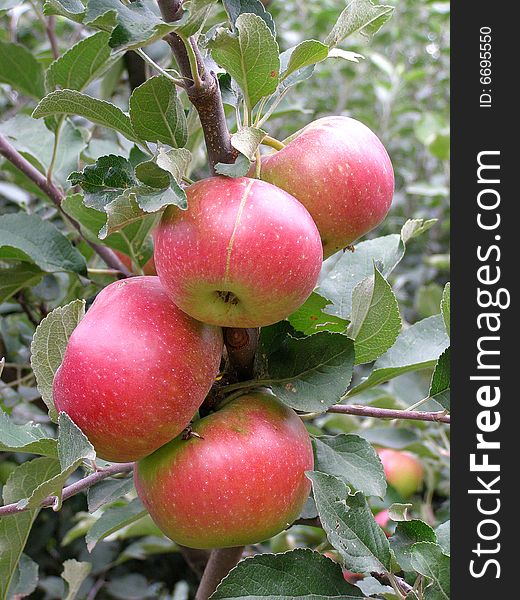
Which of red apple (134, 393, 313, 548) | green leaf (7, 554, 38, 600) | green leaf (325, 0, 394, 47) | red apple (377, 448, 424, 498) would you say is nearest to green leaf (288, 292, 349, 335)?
red apple (134, 393, 313, 548)

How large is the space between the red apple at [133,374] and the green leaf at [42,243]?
32cm

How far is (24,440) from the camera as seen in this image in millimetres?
614

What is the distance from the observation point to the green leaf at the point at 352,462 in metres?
0.65

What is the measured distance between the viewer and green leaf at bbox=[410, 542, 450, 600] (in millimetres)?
551

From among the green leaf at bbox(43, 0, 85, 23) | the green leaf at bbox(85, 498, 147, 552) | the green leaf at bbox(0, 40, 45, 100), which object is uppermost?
the green leaf at bbox(0, 40, 45, 100)

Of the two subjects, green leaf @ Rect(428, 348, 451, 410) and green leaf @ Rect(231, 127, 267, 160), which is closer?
green leaf @ Rect(231, 127, 267, 160)

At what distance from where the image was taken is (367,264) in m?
0.80

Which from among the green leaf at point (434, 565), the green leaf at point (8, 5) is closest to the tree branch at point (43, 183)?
the green leaf at point (8, 5)

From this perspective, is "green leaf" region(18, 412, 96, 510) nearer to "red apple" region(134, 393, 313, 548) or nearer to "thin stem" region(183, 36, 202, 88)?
"red apple" region(134, 393, 313, 548)

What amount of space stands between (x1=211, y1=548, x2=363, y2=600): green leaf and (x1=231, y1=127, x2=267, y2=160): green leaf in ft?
0.98

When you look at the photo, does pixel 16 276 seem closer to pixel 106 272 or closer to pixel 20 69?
pixel 106 272

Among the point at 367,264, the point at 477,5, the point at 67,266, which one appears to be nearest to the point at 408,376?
the point at 367,264

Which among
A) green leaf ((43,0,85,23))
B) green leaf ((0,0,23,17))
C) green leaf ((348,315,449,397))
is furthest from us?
green leaf ((0,0,23,17))

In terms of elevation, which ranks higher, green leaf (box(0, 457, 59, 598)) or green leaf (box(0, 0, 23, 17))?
green leaf (box(0, 0, 23, 17))
